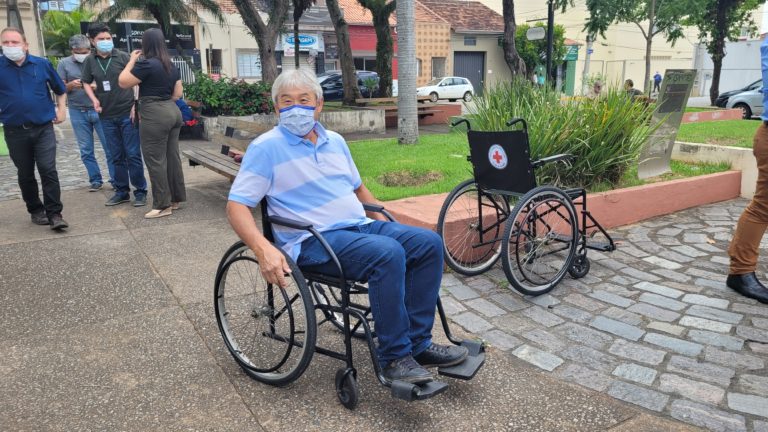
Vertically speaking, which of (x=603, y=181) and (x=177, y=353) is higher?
(x=603, y=181)

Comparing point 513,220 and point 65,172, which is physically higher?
point 513,220

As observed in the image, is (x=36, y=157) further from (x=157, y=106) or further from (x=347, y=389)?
(x=347, y=389)

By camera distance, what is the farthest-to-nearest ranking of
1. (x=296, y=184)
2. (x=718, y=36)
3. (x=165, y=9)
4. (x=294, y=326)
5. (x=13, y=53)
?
(x=165, y=9), (x=718, y=36), (x=13, y=53), (x=294, y=326), (x=296, y=184)

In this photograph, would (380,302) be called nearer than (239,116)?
Yes

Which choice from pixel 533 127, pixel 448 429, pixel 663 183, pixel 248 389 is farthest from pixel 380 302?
pixel 663 183

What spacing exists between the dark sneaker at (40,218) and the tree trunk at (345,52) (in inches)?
458

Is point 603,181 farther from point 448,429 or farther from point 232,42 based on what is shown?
point 232,42

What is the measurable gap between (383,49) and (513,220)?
15.9 m

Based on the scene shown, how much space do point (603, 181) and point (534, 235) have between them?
7.04ft

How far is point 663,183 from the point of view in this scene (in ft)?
20.5

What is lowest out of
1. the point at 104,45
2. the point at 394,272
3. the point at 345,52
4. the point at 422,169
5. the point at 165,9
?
the point at 422,169

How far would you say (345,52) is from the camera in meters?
17.0

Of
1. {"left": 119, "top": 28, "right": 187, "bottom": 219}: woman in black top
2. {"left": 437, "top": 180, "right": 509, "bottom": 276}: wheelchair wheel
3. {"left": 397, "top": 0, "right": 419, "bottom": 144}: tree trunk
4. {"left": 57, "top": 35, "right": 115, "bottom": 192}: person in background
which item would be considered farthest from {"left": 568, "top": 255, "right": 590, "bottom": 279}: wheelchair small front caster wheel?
{"left": 57, "top": 35, "right": 115, "bottom": 192}: person in background

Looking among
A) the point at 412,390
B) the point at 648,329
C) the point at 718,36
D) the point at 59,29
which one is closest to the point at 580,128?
the point at 648,329
